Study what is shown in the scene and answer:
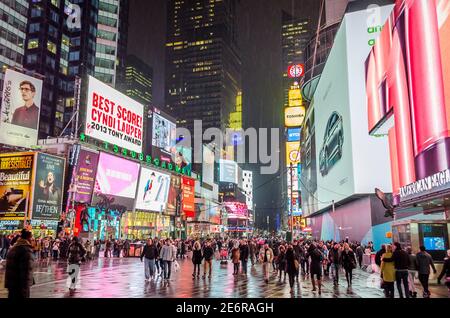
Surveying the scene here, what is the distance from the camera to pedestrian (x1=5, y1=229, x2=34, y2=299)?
322 inches

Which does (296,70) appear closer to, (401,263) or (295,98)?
(295,98)

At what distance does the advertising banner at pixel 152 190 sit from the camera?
5869 centimetres

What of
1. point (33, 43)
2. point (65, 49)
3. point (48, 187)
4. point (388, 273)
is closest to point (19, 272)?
point (388, 273)

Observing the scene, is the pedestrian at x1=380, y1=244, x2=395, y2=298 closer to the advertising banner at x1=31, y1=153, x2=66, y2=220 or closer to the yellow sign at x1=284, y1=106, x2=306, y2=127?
the advertising banner at x1=31, y1=153, x2=66, y2=220

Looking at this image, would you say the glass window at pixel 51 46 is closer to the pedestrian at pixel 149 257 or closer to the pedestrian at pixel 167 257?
the pedestrian at pixel 167 257

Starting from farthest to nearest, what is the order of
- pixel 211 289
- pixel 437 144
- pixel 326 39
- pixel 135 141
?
pixel 326 39
pixel 135 141
pixel 437 144
pixel 211 289

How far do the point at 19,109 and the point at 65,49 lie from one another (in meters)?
60.1

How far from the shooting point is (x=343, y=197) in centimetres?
4488

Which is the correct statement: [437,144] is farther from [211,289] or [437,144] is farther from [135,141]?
[135,141]

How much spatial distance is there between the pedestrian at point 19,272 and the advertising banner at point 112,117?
39.6 metres

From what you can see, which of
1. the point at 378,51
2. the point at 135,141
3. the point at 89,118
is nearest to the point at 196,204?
the point at 135,141

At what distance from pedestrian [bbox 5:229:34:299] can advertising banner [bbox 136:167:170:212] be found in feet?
158

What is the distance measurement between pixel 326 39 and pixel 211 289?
6168cm

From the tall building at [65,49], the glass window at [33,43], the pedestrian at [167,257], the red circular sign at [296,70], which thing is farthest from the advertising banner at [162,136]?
the pedestrian at [167,257]
